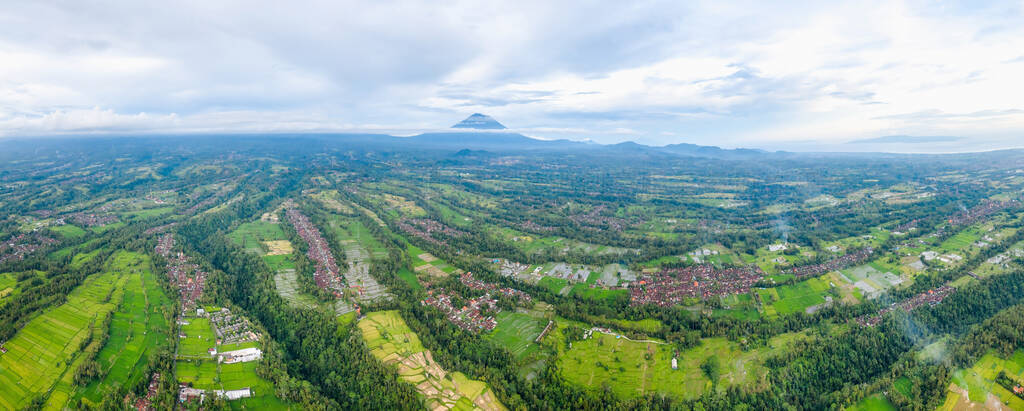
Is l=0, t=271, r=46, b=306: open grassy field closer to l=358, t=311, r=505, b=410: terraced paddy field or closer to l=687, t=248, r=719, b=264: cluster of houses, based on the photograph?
l=358, t=311, r=505, b=410: terraced paddy field

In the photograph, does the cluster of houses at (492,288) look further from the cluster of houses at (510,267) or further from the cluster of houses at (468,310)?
the cluster of houses at (510,267)

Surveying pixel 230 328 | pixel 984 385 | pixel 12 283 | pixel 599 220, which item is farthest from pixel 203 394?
pixel 599 220

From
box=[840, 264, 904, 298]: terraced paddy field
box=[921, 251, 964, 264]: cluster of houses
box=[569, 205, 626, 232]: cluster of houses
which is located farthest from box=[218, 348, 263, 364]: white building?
box=[921, 251, 964, 264]: cluster of houses

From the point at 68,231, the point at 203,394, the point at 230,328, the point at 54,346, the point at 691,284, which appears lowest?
the point at 203,394

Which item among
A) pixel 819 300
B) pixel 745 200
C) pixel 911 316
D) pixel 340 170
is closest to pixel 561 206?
pixel 745 200

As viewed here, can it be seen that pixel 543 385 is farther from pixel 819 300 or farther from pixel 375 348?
pixel 819 300

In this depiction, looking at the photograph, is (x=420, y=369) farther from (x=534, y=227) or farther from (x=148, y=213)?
(x=148, y=213)

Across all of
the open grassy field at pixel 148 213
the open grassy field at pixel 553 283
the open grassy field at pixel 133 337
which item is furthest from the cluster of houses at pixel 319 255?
the open grassy field at pixel 148 213
